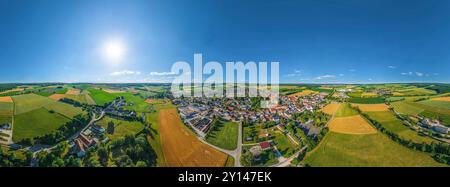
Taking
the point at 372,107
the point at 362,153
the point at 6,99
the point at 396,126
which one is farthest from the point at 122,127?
the point at 372,107

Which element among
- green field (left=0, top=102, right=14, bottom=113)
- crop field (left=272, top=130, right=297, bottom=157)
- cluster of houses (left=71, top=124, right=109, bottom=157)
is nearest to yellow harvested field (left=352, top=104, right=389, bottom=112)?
crop field (left=272, top=130, right=297, bottom=157)

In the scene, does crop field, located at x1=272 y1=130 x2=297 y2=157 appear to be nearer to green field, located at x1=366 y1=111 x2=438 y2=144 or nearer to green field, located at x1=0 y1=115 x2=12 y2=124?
green field, located at x1=366 y1=111 x2=438 y2=144

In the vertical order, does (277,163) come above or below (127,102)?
below

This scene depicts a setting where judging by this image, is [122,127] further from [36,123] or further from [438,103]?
[438,103]

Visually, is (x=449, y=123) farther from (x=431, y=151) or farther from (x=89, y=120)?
(x=89, y=120)
